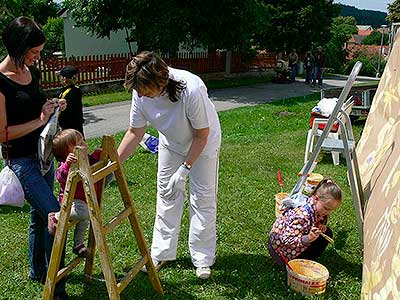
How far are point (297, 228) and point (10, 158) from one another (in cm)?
222

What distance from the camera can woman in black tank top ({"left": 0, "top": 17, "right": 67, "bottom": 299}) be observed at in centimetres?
285

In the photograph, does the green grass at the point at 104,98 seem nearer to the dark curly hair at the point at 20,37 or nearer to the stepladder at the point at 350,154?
the stepladder at the point at 350,154

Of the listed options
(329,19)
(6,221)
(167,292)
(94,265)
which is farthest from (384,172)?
(329,19)

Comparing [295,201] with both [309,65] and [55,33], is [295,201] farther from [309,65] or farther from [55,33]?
[55,33]

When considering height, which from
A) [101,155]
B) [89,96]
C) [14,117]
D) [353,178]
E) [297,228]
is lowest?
[89,96]

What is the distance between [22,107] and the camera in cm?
296

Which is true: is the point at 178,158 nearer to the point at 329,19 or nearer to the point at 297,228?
the point at 297,228

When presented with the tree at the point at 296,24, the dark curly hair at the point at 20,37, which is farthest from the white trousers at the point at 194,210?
the tree at the point at 296,24

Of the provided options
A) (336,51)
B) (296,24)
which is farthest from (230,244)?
(336,51)

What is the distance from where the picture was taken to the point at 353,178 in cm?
359

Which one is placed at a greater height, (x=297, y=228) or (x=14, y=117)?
(x=14, y=117)

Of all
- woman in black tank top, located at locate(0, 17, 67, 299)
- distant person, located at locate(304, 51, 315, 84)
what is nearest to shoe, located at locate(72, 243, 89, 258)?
woman in black tank top, located at locate(0, 17, 67, 299)

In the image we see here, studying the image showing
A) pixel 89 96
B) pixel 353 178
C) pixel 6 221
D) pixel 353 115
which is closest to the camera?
pixel 353 178

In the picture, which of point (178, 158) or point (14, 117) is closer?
point (14, 117)
